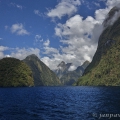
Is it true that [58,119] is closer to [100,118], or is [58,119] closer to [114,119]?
[100,118]

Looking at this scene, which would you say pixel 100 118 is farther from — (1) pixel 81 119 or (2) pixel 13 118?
(2) pixel 13 118

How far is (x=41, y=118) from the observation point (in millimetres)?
46906

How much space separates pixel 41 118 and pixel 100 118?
44.7 feet

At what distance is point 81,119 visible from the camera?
44.6 m

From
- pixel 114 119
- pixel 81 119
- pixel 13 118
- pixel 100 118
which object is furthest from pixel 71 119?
pixel 13 118

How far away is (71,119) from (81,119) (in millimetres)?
2234

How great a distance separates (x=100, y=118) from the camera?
44.6m

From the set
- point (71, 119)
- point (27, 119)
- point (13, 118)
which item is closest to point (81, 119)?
point (71, 119)

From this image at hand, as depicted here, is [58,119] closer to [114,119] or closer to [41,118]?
[41,118]

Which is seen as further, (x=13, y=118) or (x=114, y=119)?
(x=13, y=118)

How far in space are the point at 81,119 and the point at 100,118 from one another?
4.25 meters

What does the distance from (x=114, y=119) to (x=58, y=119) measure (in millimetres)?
12350

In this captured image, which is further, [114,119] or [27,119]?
[27,119]

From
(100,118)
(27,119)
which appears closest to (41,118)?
(27,119)
